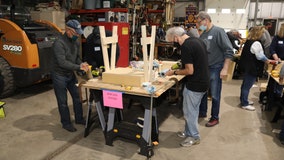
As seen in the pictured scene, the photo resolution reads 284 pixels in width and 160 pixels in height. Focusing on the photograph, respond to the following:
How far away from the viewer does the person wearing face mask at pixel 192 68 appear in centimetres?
249

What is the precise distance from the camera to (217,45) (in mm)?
3234

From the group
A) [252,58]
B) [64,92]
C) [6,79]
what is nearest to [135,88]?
[64,92]

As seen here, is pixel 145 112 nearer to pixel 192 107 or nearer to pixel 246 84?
pixel 192 107

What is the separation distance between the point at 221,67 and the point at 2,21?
3861 mm

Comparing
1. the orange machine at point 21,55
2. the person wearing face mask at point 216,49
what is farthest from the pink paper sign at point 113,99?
the orange machine at point 21,55

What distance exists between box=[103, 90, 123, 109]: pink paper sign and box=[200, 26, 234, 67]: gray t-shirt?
1485 millimetres

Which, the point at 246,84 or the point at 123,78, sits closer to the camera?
the point at 123,78

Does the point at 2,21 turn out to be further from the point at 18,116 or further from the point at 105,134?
the point at 105,134

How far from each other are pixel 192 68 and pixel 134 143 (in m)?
1.19

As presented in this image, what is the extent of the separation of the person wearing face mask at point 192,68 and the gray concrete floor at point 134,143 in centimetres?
41

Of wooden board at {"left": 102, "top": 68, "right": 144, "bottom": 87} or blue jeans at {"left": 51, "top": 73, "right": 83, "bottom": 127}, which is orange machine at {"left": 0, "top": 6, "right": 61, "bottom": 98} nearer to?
blue jeans at {"left": 51, "top": 73, "right": 83, "bottom": 127}

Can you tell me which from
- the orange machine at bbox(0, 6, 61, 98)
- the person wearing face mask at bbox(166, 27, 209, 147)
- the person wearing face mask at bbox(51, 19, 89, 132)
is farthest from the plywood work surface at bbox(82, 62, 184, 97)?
the orange machine at bbox(0, 6, 61, 98)

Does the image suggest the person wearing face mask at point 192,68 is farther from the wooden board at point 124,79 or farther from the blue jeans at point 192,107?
the wooden board at point 124,79

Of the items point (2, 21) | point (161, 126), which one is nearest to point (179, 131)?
point (161, 126)
